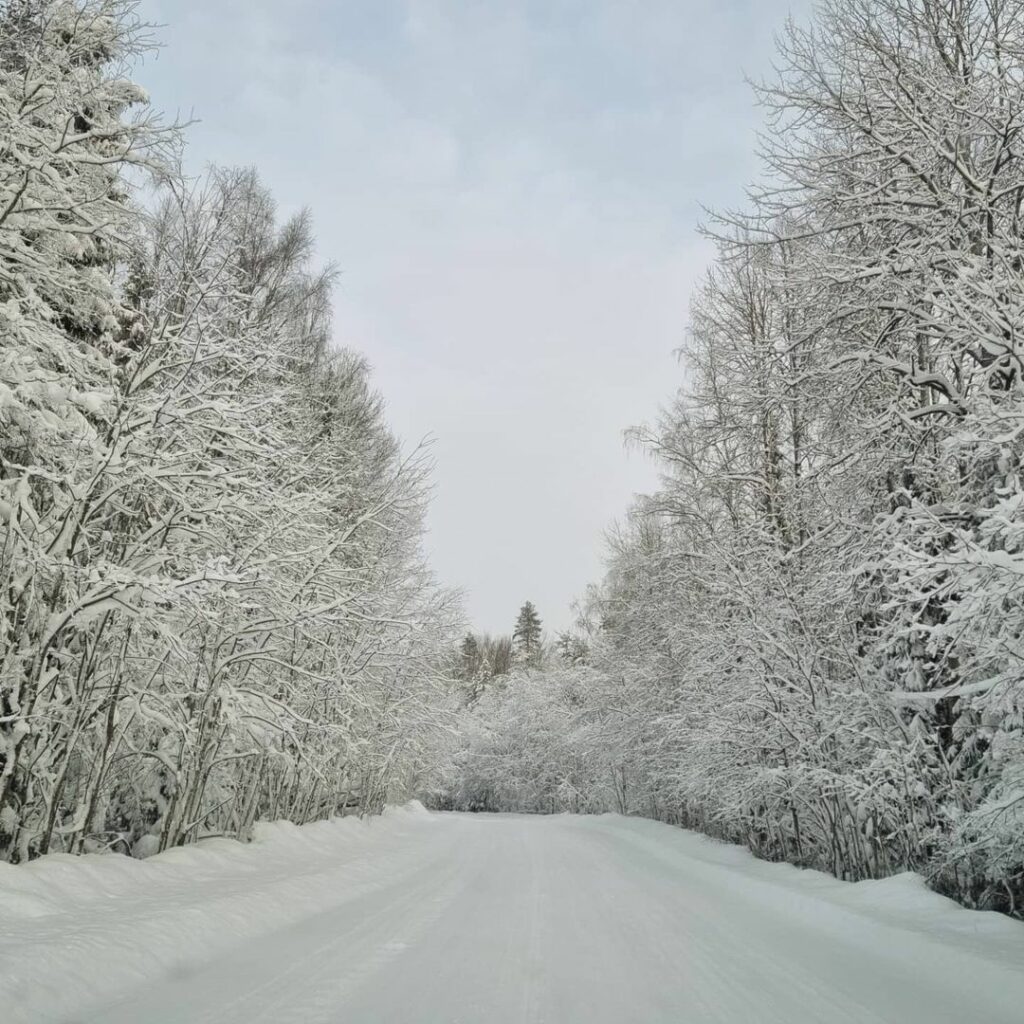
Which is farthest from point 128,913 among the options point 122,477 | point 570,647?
point 570,647

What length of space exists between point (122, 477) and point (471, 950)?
4.88 metres

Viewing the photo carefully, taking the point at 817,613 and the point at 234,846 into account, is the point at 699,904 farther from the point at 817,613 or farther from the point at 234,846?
the point at 234,846

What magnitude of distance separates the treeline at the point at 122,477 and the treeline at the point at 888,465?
16.9 ft

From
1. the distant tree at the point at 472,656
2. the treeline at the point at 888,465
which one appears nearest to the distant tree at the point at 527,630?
the distant tree at the point at 472,656

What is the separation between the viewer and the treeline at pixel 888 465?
545 cm

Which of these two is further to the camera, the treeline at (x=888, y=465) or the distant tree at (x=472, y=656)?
the distant tree at (x=472, y=656)

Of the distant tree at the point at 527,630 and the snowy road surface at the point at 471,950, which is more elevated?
the distant tree at the point at 527,630

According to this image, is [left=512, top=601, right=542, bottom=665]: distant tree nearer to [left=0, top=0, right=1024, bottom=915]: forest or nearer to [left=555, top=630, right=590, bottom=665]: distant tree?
[left=555, top=630, right=590, bottom=665]: distant tree

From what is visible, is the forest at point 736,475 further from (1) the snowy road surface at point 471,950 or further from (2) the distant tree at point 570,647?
(2) the distant tree at point 570,647

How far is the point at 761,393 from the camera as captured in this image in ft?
26.9

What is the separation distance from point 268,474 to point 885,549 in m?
7.68

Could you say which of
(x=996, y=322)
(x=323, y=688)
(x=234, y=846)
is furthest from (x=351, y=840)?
(x=996, y=322)

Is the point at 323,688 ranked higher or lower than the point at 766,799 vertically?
higher

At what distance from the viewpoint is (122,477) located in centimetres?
632
